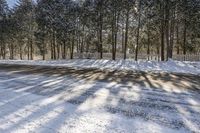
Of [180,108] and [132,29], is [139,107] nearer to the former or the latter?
[180,108]

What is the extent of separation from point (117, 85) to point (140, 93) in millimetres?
1623

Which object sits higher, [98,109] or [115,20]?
[115,20]

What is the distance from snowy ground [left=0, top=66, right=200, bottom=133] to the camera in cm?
546

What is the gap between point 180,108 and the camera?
269 inches

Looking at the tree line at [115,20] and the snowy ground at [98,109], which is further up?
the tree line at [115,20]

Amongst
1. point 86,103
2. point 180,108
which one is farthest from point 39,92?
point 180,108

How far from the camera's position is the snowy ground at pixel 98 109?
17.9ft

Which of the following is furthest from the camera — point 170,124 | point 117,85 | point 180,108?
point 117,85

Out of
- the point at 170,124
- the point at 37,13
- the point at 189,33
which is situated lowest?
the point at 170,124

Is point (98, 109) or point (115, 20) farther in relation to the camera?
point (115, 20)

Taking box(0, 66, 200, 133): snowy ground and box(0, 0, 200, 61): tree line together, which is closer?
box(0, 66, 200, 133): snowy ground

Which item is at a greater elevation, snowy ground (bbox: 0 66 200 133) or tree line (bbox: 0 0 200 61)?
tree line (bbox: 0 0 200 61)

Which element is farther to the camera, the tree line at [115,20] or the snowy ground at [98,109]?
the tree line at [115,20]

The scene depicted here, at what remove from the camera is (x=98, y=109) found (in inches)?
265
